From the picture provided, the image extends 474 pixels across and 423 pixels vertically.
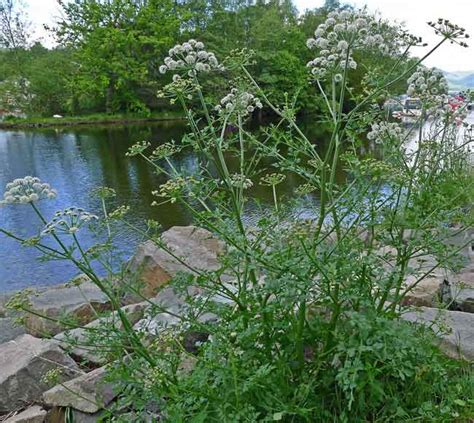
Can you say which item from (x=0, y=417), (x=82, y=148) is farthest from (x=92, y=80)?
(x=0, y=417)

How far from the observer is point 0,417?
267 centimetres

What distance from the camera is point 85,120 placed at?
29.7 m

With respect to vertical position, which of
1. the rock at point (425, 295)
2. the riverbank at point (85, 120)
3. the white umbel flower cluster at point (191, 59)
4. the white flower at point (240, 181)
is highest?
the white umbel flower cluster at point (191, 59)

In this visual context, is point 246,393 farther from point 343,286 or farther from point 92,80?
point 92,80

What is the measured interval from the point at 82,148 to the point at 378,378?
17889 millimetres

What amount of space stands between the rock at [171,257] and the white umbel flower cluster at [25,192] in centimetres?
209

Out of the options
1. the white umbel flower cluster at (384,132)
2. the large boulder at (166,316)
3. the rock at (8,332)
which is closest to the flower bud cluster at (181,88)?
the large boulder at (166,316)

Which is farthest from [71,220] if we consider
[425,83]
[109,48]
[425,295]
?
[109,48]

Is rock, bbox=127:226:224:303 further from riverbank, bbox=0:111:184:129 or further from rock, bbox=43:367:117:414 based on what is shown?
riverbank, bbox=0:111:184:129

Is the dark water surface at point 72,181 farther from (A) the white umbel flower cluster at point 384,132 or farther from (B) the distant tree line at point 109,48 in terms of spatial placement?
(B) the distant tree line at point 109,48

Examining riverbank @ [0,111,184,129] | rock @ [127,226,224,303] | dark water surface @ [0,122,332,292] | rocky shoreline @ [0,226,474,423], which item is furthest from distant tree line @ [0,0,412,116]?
rocky shoreline @ [0,226,474,423]

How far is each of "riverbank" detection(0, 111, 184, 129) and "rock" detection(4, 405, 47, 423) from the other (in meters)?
27.5

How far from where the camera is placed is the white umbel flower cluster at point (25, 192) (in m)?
1.76

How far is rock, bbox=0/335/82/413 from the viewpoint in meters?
2.73
